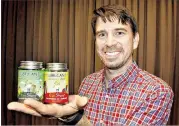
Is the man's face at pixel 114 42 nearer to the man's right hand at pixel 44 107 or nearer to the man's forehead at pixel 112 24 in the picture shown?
the man's forehead at pixel 112 24

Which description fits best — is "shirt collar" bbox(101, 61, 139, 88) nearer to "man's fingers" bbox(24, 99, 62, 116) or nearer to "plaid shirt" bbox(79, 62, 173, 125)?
"plaid shirt" bbox(79, 62, 173, 125)

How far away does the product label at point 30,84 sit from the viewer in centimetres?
98

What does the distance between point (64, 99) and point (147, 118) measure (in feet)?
1.05

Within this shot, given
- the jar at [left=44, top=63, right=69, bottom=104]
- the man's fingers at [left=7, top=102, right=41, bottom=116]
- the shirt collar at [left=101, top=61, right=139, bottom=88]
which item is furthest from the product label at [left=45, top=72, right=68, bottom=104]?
the shirt collar at [left=101, top=61, right=139, bottom=88]

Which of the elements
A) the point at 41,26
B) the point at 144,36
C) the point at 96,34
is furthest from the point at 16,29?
the point at 96,34

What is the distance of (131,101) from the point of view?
Answer: 1.10m

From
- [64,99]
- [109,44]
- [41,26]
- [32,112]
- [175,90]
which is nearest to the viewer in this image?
[32,112]

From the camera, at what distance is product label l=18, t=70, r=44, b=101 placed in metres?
0.98

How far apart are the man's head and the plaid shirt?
0.22 ft

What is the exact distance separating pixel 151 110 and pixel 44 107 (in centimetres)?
43

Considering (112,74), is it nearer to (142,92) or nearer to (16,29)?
(142,92)

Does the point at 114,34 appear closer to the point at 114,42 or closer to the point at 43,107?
the point at 114,42

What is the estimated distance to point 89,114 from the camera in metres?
1.19

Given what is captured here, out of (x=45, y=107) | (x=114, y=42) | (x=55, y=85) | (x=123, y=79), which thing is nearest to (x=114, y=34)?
(x=114, y=42)
